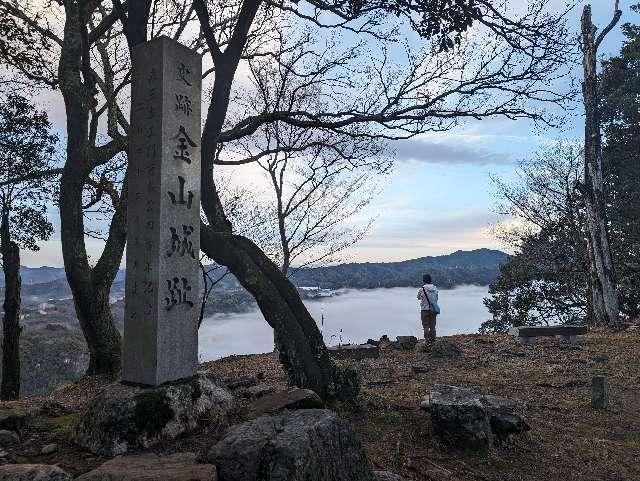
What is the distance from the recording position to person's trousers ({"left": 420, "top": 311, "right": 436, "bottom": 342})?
13.5 metres

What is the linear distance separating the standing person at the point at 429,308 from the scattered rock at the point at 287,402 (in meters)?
8.31

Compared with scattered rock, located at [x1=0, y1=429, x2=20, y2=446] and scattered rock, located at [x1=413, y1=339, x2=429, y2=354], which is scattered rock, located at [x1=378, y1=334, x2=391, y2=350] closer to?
scattered rock, located at [x1=413, y1=339, x2=429, y2=354]

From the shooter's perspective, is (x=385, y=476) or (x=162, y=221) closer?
(x=385, y=476)

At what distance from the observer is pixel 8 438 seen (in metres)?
4.92

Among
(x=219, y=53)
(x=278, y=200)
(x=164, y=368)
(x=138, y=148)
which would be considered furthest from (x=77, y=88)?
(x=278, y=200)

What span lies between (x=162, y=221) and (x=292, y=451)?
2.84 metres

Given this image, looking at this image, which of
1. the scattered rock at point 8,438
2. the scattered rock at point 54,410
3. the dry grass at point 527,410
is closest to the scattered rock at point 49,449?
the scattered rock at point 8,438

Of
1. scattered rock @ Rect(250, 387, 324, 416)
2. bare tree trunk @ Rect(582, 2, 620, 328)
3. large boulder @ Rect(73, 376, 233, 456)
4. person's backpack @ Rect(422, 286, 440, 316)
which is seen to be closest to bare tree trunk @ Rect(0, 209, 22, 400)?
large boulder @ Rect(73, 376, 233, 456)

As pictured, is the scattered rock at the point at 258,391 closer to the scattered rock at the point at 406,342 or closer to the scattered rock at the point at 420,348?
the scattered rock at the point at 420,348

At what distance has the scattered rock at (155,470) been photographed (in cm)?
359

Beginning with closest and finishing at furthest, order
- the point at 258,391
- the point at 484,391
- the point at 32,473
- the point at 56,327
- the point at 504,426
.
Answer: the point at 32,473
the point at 504,426
the point at 258,391
the point at 484,391
the point at 56,327

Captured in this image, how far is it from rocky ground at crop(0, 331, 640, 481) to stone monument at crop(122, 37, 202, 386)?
3.26 ft

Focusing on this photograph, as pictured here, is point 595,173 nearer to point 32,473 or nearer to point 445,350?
point 445,350

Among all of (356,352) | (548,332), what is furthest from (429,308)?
(548,332)
